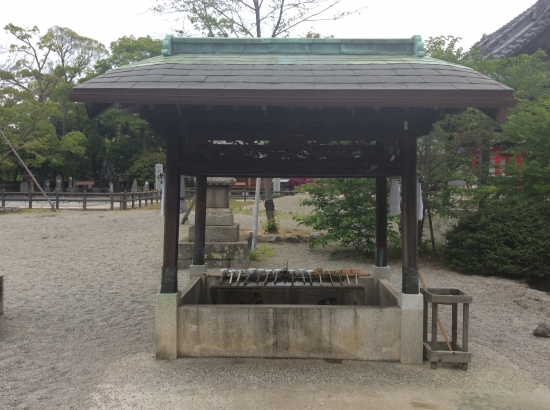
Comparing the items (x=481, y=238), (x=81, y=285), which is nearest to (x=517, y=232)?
(x=481, y=238)

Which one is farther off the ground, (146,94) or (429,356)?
(146,94)

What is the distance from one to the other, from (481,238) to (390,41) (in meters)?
6.06

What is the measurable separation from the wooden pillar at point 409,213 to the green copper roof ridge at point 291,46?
1325mm

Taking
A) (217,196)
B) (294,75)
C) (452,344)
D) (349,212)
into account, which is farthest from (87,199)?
(452,344)

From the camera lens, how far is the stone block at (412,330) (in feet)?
16.0

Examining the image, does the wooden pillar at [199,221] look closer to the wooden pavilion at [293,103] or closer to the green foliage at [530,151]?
the wooden pavilion at [293,103]

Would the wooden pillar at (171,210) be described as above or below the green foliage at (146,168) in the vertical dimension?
below

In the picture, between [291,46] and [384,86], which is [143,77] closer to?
[291,46]

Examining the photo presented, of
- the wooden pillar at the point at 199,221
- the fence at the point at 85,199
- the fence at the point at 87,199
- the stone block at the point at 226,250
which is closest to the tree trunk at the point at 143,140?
the fence at the point at 87,199

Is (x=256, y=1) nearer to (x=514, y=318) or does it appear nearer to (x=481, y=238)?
(x=481, y=238)

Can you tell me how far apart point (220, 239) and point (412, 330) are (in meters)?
6.51

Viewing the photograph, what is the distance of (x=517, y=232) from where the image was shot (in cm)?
963

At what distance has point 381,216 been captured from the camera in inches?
254

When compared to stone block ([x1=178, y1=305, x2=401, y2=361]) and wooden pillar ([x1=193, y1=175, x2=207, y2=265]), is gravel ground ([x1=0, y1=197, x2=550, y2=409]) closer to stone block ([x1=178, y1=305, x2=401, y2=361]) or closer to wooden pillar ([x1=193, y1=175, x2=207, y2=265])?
stone block ([x1=178, y1=305, x2=401, y2=361])
